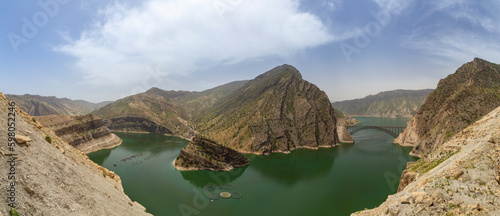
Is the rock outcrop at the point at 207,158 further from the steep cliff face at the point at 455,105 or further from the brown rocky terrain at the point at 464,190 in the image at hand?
the steep cliff face at the point at 455,105

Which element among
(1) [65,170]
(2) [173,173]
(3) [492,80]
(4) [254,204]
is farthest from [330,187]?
(3) [492,80]

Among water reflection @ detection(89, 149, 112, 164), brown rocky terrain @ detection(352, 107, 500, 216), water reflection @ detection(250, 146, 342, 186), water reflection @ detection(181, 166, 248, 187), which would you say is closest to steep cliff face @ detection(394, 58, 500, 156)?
water reflection @ detection(250, 146, 342, 186)

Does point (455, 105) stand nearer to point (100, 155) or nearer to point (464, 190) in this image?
point (464, 190)

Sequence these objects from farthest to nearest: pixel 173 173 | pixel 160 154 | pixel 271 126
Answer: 1. pixel 271 126
2. pixel 160 154
3. pixel 173 173

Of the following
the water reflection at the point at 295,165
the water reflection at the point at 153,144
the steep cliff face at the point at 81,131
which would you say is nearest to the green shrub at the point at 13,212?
the water reflection at the point at 295,165

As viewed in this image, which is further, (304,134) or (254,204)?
(304,134)

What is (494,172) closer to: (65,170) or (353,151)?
(65,170)
